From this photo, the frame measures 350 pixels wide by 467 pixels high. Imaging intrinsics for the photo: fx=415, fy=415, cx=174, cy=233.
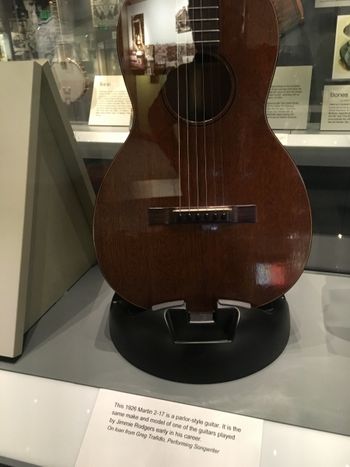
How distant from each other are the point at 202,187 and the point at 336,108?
340mm

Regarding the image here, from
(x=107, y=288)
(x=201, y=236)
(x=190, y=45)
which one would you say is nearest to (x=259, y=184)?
(x=201, y=236)

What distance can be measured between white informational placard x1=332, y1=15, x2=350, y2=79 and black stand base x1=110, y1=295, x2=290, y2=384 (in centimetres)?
46

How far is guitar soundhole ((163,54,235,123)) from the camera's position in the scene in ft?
2.09

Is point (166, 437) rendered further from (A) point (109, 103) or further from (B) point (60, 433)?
(A) point (109, 103)

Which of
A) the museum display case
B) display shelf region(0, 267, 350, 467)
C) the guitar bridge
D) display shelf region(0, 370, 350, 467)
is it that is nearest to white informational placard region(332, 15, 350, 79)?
the museum display case

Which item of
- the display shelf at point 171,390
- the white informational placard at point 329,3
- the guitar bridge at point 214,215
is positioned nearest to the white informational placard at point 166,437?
the display shelf at point 171,390

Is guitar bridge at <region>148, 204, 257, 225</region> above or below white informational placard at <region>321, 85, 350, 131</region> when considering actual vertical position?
below

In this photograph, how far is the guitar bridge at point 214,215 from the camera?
2.13 ft

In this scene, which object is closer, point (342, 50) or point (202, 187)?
point (202, 187)

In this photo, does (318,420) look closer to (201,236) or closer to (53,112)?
(201,236)

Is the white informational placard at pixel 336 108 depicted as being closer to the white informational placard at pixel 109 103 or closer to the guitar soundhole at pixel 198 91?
the guitar soundhole at pixel 198 91

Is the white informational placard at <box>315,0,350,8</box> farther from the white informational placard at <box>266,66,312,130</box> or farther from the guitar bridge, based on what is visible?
the guitar bridge

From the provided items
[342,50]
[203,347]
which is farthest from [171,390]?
[342,50]

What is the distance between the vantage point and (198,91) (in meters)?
0.65
